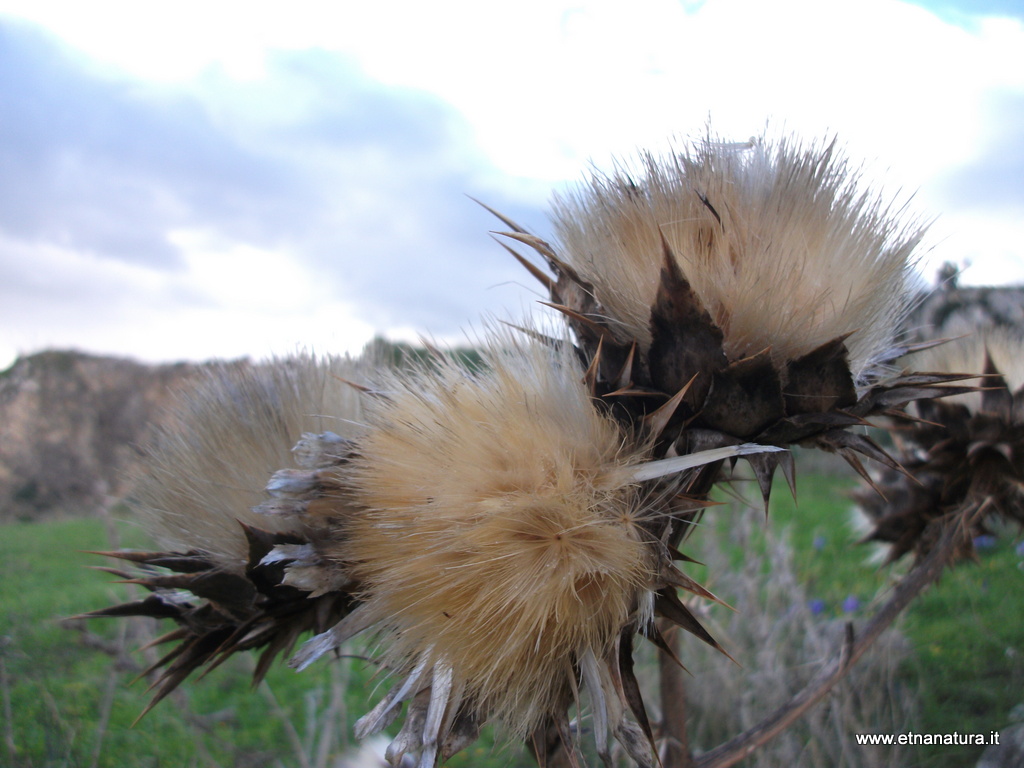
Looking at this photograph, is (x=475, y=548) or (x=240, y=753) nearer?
(x=475, y=548)

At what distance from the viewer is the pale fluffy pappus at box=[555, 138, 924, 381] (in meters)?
0.98

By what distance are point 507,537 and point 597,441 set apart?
0.18 meters

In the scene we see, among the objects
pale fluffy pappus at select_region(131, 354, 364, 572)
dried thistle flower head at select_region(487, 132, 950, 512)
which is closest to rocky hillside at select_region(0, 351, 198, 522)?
pale fluffy pappus at select_region(131, 354, 364, 572)

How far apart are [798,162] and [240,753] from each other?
10.5 ft

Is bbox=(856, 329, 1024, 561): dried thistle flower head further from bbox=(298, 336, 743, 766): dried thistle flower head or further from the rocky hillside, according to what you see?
the rocky hillside

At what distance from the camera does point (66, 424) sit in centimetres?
763

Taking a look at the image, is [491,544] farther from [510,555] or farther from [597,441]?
[597,441]

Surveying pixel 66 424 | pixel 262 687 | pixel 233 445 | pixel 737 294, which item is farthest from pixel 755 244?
pixel 66 424

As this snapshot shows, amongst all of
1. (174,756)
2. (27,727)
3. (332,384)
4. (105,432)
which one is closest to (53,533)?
(105,432)

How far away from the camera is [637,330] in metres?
1.00

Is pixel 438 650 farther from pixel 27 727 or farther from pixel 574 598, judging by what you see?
pixel 27 727

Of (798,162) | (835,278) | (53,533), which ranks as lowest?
(53,533)

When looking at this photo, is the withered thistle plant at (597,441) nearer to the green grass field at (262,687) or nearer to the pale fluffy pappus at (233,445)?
the pale fluffy pappus at (233,445)

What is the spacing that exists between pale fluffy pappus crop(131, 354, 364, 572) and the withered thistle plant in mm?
132
